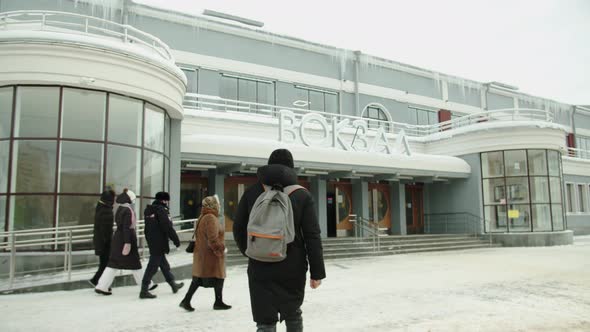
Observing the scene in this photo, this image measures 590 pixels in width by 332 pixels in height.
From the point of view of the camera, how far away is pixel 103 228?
26.3ft

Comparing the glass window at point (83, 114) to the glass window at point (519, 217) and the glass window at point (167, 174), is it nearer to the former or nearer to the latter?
the glass window at point (167, 174)

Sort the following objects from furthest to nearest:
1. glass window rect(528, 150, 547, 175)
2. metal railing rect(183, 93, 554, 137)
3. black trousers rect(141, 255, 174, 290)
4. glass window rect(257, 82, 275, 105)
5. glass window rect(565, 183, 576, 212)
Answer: glass window rect(565, 183, 576, 212), glass window rect(257, 82, 275, 105), glass window rect(528, 150, 547, 175), metal railing rect(183, 93, 554, 137), black trousers rect(141, 255, 174, 290)

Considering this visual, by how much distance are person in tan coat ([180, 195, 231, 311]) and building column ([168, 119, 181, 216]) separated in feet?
20.8

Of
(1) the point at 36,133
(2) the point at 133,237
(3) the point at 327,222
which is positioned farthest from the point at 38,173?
(3) the point at 327,222

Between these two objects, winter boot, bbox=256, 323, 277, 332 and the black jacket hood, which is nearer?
winter boot, bbox=256, 323, 277, 332

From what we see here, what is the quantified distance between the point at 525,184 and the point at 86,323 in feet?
58.8

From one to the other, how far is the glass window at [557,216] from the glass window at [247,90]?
519 inches

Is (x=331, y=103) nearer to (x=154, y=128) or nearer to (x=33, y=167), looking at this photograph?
(x=154, y=128)

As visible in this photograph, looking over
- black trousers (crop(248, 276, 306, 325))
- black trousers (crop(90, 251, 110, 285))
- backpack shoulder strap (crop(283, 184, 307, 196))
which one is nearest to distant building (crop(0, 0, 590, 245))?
black trousers (crop(90, 251, 110, 285))

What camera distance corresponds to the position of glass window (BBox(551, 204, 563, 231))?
19016 millimetres

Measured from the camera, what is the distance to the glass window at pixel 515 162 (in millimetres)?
19141

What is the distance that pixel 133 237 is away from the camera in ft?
24.8

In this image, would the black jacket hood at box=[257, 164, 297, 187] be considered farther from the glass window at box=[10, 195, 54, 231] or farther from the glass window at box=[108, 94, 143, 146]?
the glass window at box=[108, 94, 143, 146]

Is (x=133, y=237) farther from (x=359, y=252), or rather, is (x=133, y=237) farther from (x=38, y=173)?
(x=359, y=252)
